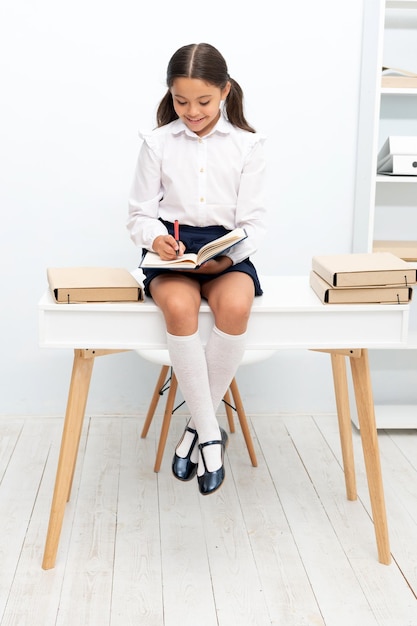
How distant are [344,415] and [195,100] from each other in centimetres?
101

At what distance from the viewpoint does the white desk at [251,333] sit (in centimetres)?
196

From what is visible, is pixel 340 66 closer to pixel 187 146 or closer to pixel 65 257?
pixel 187 146

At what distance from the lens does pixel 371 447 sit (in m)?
2.06

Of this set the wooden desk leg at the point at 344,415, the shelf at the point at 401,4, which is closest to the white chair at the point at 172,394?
the wooden desk leg at the point at 344,415

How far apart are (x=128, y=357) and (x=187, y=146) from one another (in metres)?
1.15

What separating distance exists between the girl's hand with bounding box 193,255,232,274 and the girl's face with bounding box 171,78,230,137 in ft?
1.09

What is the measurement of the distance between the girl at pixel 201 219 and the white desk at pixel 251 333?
63 mm

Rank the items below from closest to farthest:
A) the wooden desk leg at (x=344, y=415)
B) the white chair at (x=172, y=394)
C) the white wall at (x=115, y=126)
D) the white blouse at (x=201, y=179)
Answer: the white blouse at (x=201, y=179)
the wooden desk leg at (x=344, y=415)
the white chair at (x=172, y=394)
the white wall at (x=115, y=126)

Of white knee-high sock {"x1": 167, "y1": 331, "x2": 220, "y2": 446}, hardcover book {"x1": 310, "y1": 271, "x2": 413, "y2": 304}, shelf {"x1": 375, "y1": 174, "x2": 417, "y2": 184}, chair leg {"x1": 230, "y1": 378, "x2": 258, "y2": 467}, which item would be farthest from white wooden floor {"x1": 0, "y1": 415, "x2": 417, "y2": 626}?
shelf {"x1": 375, "y1": 174, "x2": 417, "y2": 184}

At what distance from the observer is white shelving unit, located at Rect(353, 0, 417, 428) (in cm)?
273

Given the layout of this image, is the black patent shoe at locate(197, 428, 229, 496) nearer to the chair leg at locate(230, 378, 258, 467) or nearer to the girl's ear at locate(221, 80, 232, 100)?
the chair leg at locate(230, 378, 258, 467)

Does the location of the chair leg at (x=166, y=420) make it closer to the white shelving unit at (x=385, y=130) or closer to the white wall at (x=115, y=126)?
the white wall at (x=115, y=126)

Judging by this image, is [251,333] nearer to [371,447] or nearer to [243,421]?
[371,447]

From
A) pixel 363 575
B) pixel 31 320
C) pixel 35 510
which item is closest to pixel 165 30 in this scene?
pixel 31 320
